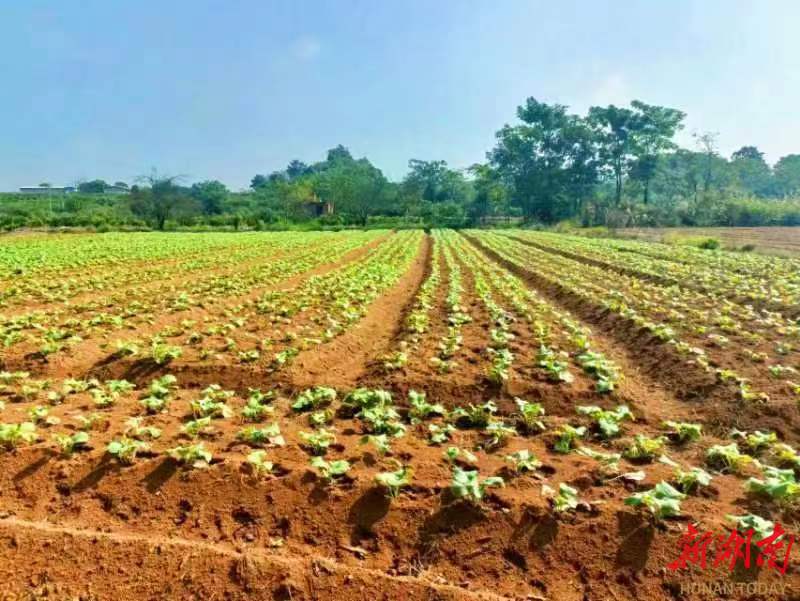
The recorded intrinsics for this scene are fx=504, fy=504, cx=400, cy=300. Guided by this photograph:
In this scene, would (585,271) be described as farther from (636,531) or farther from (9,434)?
(9,434)

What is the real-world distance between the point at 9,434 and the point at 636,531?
5.29 m

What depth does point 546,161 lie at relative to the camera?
9112cm

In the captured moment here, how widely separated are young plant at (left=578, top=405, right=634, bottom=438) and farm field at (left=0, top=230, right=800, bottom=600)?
0.04 m

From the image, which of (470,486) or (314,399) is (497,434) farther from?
(314,399)

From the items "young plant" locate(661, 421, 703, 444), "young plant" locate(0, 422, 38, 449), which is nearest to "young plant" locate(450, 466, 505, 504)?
"young plant" locate(661, 421, 703, 444)

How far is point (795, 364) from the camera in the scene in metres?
7.66

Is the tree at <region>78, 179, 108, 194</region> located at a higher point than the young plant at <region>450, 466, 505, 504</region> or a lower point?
higher

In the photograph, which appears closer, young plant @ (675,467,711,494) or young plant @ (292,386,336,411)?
young plant @ (675,467,711,494)

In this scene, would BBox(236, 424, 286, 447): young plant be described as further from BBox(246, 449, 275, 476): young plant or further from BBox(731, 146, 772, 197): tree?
BBox(731, 146, 772, 197): tree

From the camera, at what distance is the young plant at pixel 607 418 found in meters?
5.30

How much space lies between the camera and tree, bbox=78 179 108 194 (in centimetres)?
11912

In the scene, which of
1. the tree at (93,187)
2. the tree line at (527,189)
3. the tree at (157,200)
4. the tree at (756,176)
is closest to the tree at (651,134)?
the tree line at (527,189)

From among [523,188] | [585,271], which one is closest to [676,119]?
[523,188]

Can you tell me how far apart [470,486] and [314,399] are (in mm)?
2946
